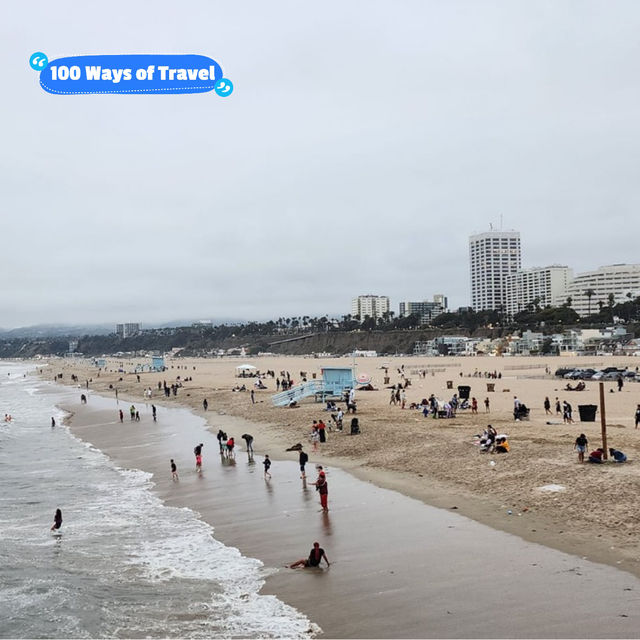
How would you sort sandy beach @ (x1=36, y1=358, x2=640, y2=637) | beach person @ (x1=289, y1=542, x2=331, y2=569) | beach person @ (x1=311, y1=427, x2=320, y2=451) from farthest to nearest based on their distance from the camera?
beach person @ (x1=311, y1=427, x2=320, y2=451) → beach person @ (x1=289, y1=542, x2=331, y2=569) → sandy beach @ (x1=36, y1=358, x2=640, y2=637)

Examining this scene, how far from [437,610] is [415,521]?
475cm

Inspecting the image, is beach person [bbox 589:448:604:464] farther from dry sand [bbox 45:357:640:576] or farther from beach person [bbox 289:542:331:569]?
beach person [bbox 289:542:331:569]

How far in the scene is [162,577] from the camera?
39.8 ft

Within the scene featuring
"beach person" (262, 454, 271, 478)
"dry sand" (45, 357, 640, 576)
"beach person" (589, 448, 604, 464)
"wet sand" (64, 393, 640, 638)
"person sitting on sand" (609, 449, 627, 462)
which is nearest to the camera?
"wet sand" (64, 393, 640, 638)

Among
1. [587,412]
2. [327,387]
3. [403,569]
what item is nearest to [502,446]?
[587,412]

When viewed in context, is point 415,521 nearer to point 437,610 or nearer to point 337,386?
point 437,610

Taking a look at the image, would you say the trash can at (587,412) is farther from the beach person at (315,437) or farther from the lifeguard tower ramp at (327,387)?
the lifeguard tower ramp at (327,387)

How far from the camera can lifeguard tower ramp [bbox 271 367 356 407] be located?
38125mm

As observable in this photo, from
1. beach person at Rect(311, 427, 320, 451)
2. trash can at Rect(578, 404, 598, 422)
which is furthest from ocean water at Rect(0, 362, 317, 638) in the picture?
trash can at Rect(578, 404, 598, 422)

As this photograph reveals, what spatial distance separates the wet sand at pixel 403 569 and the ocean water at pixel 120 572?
55cm

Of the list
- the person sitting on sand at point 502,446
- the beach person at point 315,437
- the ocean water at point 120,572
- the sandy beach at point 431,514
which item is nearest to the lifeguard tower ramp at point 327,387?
the sandy beach at point 431,514

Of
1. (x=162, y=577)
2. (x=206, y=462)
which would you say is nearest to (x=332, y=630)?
(x=162, y=577)

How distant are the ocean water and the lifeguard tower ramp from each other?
17.8m

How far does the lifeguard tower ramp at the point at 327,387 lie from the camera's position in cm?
3812
